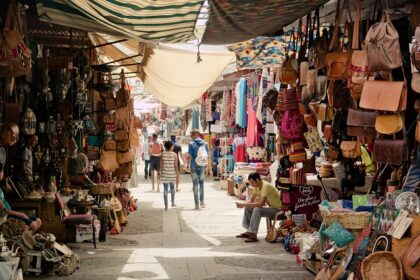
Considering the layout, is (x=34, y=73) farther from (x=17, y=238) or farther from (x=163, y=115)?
(x=163, y=115)

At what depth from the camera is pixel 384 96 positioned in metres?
5.89

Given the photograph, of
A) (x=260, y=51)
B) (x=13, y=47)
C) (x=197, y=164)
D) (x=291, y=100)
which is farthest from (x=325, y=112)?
(x=197, y=164)

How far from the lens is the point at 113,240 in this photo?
35.8 ft

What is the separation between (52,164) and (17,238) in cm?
243

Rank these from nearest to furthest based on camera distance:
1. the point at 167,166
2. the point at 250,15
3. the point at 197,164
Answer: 1. the point at 250,15
2. the point at 167,166
3. the point at 197,164

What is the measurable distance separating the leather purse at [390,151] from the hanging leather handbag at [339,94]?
116 cm

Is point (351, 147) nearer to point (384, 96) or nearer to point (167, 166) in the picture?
point (384, 96)

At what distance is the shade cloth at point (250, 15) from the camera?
5.90m

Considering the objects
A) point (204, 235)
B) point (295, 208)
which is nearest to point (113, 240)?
point (204, 235)

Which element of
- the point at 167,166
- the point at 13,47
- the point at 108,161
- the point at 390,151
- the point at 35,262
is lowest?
the point at 35,262

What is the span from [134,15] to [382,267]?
2.99 metres

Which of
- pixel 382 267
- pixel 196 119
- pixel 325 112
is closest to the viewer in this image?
pixel 382 267

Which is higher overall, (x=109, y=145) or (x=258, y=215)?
(x=109, y=145)

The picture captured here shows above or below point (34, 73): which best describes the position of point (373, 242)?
below
